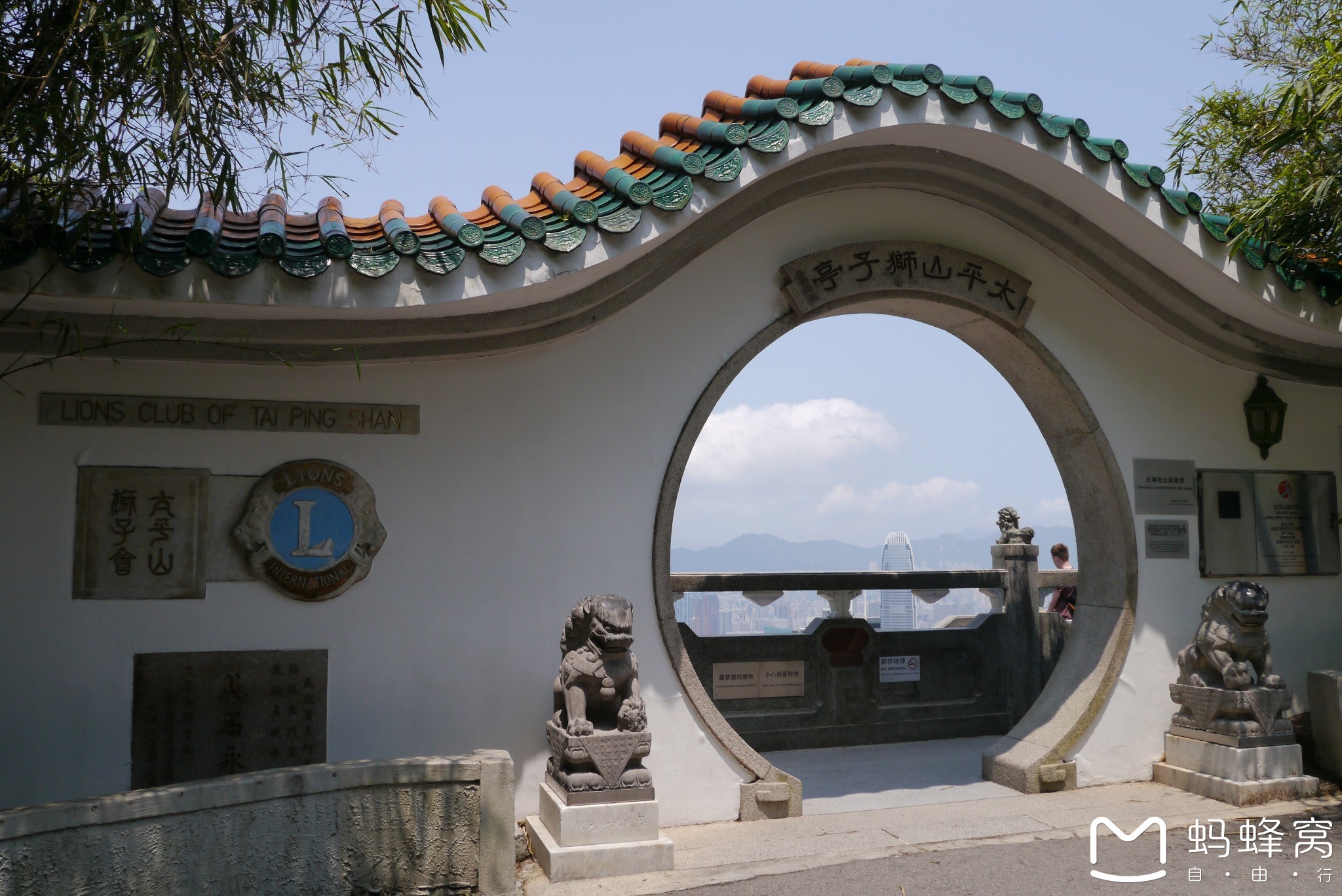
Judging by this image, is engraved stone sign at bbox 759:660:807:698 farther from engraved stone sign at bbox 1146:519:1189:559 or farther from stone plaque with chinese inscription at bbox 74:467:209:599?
stone plaque with chinese inscription at bbox 74:467:209:599

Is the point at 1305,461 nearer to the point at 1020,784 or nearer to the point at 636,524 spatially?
the point at 1020,784

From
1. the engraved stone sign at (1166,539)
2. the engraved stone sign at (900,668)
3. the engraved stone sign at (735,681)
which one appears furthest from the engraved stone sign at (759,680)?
the engraved stone sign at (1166,539)

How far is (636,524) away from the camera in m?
6.11

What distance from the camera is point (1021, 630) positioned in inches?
385

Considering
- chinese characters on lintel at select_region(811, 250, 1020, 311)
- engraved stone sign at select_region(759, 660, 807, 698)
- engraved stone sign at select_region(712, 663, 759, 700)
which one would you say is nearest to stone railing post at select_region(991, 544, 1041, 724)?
engraved stone sign at select_region(759, 660, 807, 698)

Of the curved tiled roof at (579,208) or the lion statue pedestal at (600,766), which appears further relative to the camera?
the lion statue pedestal at (600,766)

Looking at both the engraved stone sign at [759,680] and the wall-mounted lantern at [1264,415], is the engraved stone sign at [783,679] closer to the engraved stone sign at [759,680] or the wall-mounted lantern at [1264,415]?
the engraved stone sign at [759,680]

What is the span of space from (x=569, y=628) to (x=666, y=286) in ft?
7.20

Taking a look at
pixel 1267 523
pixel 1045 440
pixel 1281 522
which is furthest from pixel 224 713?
pixel 1281 522

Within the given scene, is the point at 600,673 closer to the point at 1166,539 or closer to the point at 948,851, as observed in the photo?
the point at 948,851

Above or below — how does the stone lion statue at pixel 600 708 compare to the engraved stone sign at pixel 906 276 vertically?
below
